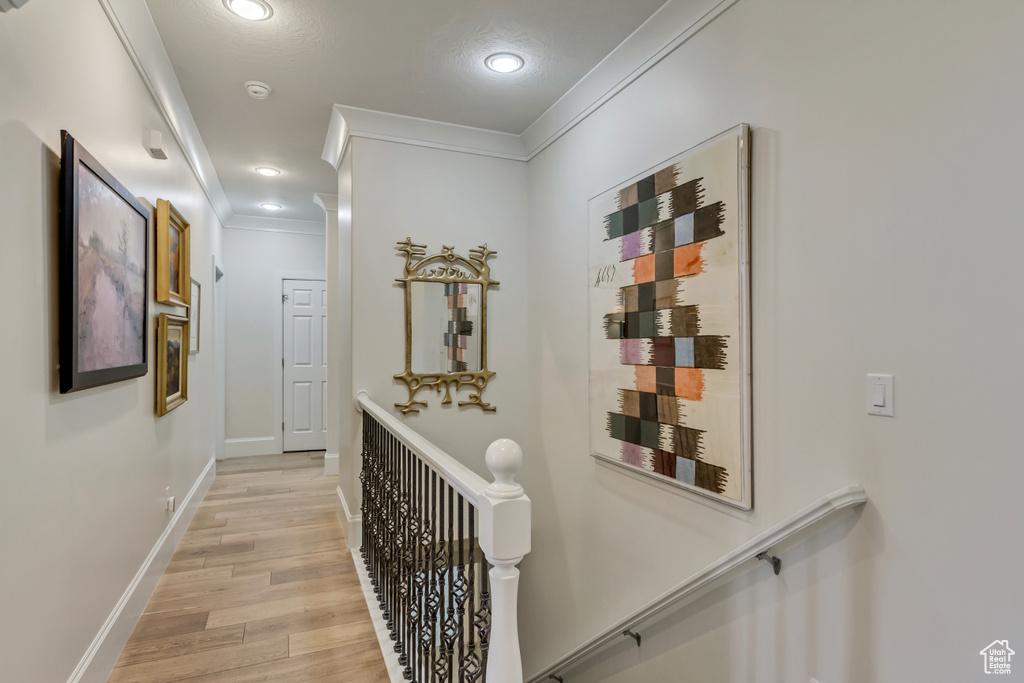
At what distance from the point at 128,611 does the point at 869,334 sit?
2836mm

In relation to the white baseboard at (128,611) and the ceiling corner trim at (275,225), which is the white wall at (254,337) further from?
the white baseboard at (128,611)

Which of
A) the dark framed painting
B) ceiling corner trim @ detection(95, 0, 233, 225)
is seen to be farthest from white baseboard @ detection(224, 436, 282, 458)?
the dark framed painting

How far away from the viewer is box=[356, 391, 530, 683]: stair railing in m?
1.13

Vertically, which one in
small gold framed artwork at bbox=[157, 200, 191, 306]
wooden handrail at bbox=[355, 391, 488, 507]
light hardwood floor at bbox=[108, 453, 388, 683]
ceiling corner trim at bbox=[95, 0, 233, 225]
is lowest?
light hardwood floor at bbox=[108, 453, 388, 683]

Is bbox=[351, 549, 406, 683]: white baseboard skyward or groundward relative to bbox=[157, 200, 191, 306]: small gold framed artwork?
groundward

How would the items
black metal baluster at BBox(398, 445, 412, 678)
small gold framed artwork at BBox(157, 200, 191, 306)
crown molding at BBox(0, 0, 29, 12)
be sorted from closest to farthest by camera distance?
crown molding at BBox(0, 0, 29, 12) < black metal baluster at BBox(398, 445, 412, 678) < small gold framed artwork at BBox(157, 200, 191, 306)

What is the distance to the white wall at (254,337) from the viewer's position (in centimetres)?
572

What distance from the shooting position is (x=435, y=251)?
328cm

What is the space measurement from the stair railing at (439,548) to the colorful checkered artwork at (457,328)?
56 centimetres

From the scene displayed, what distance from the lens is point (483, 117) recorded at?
319cm

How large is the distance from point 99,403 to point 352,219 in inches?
64.2

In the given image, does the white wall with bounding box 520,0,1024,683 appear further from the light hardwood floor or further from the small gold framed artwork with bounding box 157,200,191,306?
the small gold framed artwork with bounding box 157,200,191,306

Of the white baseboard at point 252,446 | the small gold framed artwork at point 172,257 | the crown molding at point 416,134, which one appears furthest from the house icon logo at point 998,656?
the white baseboard at point 252,446

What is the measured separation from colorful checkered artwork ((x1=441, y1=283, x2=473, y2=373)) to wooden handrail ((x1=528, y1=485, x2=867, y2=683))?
1633 mm
